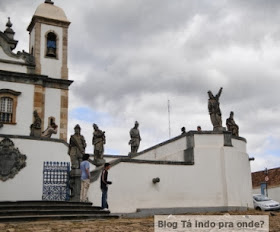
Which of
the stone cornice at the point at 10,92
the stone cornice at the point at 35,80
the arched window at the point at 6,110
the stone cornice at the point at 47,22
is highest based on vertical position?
the stone cornice at the point at 47,22

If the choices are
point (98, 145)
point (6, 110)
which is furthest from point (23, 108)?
point (98, 145)

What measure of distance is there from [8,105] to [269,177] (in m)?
25.5

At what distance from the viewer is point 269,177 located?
1650 inches

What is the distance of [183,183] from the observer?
19.9 m

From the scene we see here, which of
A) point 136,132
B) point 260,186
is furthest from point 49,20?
point 260,186

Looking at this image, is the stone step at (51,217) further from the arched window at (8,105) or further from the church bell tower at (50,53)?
the church bell tower at (50,53)

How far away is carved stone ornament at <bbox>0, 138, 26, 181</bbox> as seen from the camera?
17.9 meters

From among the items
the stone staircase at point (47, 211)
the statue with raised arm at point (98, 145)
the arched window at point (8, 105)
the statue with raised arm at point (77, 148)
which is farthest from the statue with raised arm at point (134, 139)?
the stone staircase at point (47, 211)

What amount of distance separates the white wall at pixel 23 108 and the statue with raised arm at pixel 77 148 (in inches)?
375

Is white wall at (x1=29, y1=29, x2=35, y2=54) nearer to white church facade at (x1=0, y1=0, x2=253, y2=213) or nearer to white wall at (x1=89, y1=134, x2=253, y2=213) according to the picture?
white church facade at (x1=0, y1=0, x2=253, y2=213)

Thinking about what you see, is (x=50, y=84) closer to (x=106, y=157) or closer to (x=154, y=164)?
(x=106, y=157)

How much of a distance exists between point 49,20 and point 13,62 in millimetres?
4081

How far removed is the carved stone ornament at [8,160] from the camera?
17.9m

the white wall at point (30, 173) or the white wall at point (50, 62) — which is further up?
the white wall at point (50, 62)
